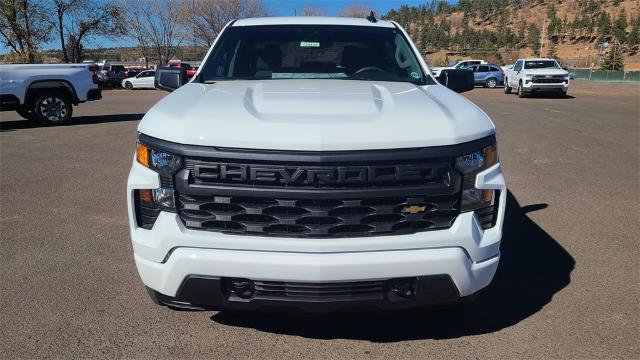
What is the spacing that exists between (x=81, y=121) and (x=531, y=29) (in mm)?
133544

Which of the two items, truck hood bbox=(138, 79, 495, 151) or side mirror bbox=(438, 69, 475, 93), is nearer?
truck hood bbox=(138, 79, 495, 151)

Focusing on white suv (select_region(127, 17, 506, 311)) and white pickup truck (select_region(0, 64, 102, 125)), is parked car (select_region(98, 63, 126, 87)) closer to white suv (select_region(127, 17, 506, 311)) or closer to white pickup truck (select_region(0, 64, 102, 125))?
white pickup truck (select_region(0, 64, 102, 125))

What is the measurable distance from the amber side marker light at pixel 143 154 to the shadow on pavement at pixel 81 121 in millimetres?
11158

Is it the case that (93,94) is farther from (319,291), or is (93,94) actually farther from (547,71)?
(547,71)

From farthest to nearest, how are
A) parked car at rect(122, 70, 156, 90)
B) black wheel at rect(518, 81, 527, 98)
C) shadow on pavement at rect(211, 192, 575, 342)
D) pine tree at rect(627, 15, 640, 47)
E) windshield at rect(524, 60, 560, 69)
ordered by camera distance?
pine tree at rect(627, 15, 640, 47)
parked car at rect(122, 70, 156, 90)
windshield at rect(524, 60, 560, 69)
black wheel at rect(518, 81, 527, 98)
shadow on pavement at rect(211, 192, 575, 342)

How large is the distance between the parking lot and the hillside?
9352cm

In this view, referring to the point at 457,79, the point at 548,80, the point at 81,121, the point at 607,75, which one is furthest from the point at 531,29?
→ the point at 457,79

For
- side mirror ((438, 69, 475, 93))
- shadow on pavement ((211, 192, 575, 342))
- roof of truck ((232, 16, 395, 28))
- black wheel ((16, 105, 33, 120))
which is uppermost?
roof of truck ((232, 16, 395, 28))

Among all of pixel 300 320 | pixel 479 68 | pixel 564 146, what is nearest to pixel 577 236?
pixel 300 320

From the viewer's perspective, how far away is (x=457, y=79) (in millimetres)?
4066

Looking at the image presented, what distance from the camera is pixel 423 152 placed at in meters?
2.36

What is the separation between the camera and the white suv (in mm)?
2326

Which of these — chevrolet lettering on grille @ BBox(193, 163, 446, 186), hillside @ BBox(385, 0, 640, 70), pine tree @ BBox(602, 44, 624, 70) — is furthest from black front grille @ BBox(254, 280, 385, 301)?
hillside @ BBox(385, 0, 640, 70)

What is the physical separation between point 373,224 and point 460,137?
595mm
